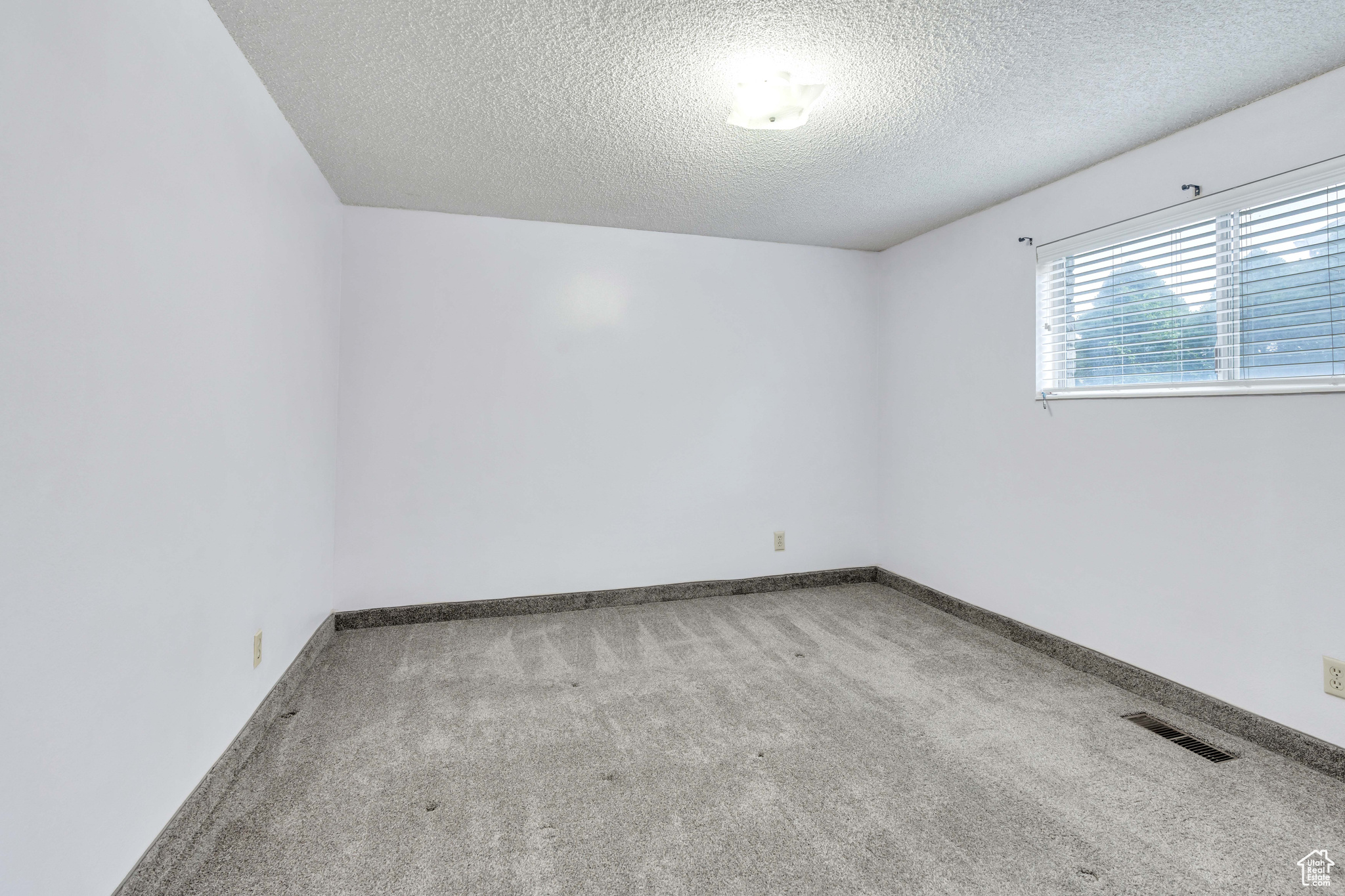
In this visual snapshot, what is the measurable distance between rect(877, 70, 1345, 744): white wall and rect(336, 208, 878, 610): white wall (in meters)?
0.60

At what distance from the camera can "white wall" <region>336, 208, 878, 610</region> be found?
3527 millimetres

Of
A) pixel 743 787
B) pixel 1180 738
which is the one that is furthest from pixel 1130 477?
pixel 743 787

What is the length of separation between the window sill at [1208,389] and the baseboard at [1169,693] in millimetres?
1163

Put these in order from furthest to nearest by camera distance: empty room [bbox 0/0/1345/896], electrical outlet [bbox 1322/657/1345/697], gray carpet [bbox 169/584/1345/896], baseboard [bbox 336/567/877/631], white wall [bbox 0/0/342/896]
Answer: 1. baseboard [bbox 336/567/877/631]
2. electrical outlet [bbox 1322/657/1345/697]
3. gray carpet [bbox 169/584/1345/896]
4. empty room [bbox 0/0/1345/896]
5. white wall [bbox 0/0/342/896]

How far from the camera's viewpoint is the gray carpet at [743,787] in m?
1.61

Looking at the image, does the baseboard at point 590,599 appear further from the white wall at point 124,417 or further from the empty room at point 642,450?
the white wall at point 124,417

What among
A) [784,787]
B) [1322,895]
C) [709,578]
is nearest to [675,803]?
[784,787]

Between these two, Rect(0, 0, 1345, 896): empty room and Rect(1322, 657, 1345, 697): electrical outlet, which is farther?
Rect(1322, 657, 1345, 697): electrical outlet

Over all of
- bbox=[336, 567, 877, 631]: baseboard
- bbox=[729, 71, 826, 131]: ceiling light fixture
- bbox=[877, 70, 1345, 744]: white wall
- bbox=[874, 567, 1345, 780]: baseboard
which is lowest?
bbox=[874, 567, 1345, 780]: baseboard

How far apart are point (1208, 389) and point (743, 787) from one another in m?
2.31

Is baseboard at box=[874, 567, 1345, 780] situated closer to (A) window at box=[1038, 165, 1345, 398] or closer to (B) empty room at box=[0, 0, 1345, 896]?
(B) empty room at box=[0, 0, 1345, 896]

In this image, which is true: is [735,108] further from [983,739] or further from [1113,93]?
[983,739]

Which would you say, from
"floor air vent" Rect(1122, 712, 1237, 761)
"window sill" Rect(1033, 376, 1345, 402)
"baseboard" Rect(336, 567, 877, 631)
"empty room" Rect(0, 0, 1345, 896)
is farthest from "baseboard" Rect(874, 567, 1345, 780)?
"window sill" Rect(1033, 376, 1345, 402)

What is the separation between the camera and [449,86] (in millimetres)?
2195
